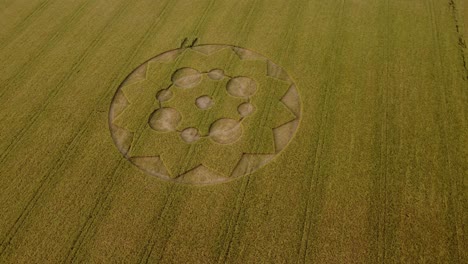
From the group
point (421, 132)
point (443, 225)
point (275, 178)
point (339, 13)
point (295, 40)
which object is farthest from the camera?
point (339, 13)

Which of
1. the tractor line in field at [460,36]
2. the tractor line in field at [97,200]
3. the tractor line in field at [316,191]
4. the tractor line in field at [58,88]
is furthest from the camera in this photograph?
the tractor line in field at [460,36]

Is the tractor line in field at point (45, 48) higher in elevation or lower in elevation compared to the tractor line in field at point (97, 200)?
higher

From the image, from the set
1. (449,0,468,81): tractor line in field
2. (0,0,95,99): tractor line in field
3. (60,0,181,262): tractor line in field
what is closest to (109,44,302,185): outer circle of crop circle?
(60,0,181,262): tractor line in field

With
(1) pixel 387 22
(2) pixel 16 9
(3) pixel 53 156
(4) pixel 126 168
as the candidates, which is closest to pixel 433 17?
(1) pixel 387 22

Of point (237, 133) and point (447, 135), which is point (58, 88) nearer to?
point (237, 133)

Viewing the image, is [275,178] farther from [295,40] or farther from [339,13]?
[339,13]

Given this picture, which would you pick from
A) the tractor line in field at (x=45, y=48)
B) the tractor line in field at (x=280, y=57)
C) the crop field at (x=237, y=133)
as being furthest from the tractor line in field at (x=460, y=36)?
the tractor line in field at (x=45, y=48)

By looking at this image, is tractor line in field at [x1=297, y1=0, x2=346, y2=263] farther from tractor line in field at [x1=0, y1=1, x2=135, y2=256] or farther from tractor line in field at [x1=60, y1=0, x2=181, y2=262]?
tractor line in field at [x1=0, y1=1, x2=135, y2=256]

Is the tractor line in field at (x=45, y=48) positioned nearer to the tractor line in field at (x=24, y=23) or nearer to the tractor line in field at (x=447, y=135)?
the tractor line in field at (x=24, y=23)
